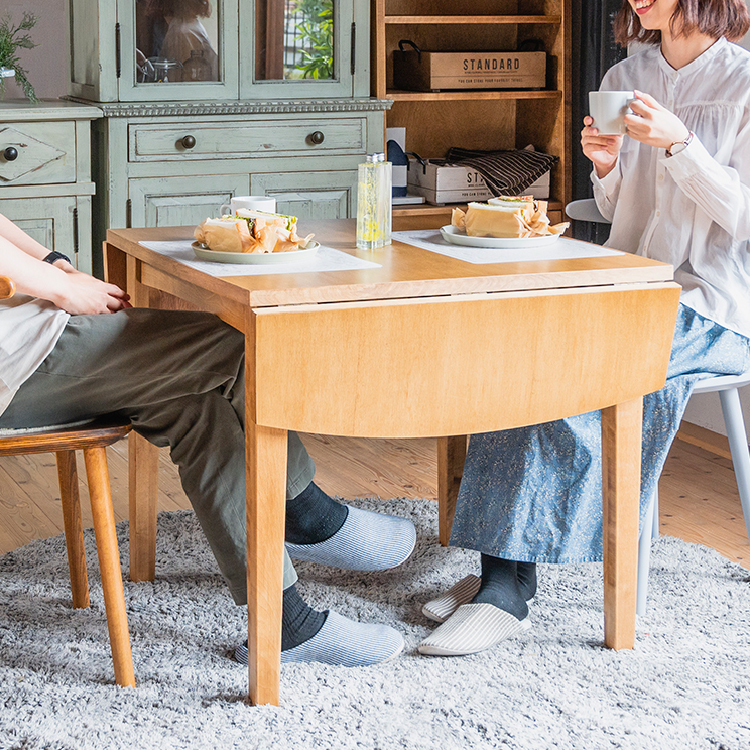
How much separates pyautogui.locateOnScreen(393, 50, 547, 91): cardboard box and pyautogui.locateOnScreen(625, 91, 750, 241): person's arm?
1453 millimetres

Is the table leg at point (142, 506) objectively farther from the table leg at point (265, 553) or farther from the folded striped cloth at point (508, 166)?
the folded striped cloth at point (508, 166)

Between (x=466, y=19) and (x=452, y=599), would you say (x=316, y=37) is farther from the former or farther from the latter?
(x=452, y=599)

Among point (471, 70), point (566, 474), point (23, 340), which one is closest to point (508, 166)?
point (471, 70)

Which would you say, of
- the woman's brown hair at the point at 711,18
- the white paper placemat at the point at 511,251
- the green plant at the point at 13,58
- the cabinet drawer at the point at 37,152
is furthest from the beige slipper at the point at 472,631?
the green plant at the point at 13,58

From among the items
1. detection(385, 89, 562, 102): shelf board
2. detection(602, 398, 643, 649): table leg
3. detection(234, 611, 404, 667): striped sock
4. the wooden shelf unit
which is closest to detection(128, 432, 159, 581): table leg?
detection(234, 611, 404, 667): striped sock

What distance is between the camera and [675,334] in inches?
75.2

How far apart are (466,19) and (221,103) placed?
825 mm

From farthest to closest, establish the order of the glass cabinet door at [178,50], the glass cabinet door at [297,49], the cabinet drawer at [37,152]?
1. the glass cabinet door at [297,49]
2. the glass cabinet door at [178,50]
3. the cabinet drawer at [37,152]

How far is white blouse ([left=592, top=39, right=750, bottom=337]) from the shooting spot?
1886mm

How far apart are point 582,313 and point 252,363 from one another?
516 millimetres

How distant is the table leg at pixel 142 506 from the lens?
6.63 feet

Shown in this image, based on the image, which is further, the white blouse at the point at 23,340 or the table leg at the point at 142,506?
the table leg at the point at 142,506

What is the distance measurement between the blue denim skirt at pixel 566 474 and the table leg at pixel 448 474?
0.29 metres

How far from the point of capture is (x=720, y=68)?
6.64 feet
